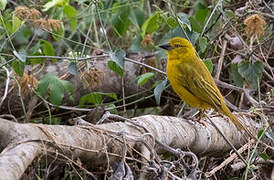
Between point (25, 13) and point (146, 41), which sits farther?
point (146, 41)

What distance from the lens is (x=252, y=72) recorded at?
4934 mm

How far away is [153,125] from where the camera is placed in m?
3.62

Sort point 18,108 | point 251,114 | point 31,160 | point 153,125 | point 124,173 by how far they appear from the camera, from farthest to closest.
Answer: point 18,108 < point 251,114 < point 153,125 < point 124,173 < point 31,160

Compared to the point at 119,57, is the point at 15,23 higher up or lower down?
higher up

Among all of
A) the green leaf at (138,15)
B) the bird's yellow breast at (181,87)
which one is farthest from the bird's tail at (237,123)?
the green leaf at (138,15)

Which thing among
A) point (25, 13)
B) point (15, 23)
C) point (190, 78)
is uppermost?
point (15, 23)

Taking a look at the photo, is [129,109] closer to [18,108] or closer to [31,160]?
[18,108]

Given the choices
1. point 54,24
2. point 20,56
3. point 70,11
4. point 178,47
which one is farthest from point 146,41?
point 20,56

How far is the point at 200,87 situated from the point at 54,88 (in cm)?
121

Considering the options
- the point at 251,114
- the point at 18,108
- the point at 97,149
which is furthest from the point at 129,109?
the point at 97,149

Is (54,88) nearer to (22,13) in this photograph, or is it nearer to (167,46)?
(22,13)

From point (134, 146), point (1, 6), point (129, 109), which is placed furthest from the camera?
point (129, 109)

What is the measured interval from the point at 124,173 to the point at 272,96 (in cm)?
208

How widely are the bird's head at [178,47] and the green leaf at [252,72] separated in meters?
0.54
